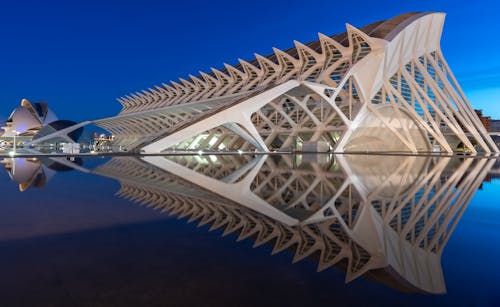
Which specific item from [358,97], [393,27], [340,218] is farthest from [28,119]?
[340,218]

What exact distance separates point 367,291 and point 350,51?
33900mm

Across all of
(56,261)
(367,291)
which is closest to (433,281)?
(367,291)

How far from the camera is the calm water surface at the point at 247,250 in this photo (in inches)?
96.4

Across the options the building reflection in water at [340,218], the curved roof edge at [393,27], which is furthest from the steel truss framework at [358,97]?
the building reflection in water at [340,218]

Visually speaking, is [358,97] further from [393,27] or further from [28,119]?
[28,119]

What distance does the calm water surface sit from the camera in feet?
8.04

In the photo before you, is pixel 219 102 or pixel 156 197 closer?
pixel 156 197

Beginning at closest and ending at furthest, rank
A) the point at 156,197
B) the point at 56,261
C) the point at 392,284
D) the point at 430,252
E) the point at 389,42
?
the point at 392,284 → the point at 56,261 → the point at 430,252 → the point at 156,197 → the point at 389,42

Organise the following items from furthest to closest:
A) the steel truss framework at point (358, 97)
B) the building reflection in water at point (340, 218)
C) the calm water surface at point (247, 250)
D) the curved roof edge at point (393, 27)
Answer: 1. the curved roof edge at point (393, 27)
2. the steel truss framework at point (358, 97)
3. the building reflection in water at point (340, 218)
4. the calm water surface at point (247, 250)

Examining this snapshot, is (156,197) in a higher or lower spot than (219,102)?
lower

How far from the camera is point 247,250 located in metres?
3.48

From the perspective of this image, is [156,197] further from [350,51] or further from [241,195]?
[350,51]

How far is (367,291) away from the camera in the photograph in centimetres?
254

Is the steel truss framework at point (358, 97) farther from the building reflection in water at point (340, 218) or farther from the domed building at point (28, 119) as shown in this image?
the domed building at point (28, 119)
